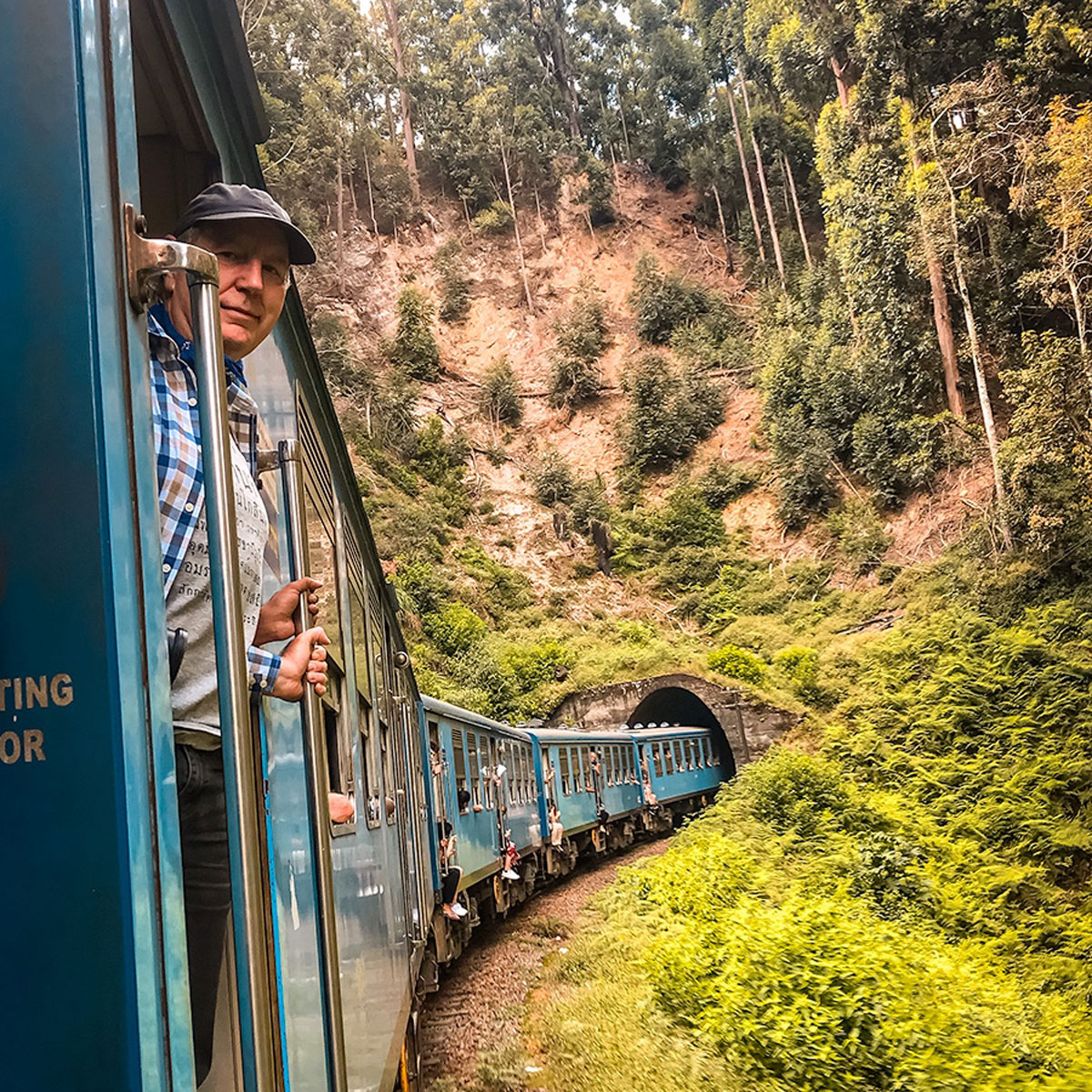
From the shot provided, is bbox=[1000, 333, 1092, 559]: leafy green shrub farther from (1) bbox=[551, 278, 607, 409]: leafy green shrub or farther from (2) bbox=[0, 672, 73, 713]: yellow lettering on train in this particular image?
(1) bbox=[551, 278, 607, 409]: leafy green shrub

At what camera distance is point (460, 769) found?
29.4ft

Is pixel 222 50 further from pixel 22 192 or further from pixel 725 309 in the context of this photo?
pixel 725 309

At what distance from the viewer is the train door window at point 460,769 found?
28.9 feet

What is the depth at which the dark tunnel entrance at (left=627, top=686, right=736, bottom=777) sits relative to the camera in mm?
26031

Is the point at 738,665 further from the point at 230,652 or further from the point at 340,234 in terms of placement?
the point at 230,652

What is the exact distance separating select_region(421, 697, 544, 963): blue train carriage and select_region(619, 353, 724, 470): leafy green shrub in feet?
88.4

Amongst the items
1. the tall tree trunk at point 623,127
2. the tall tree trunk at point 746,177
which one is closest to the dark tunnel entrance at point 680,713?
the tall tree trunk at point 746,177

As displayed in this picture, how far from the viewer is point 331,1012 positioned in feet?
5.35

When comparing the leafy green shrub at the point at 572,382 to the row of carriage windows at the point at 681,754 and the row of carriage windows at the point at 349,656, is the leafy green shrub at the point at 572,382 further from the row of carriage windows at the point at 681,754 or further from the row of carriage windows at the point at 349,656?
the row of carriage windows at the point at 349,656

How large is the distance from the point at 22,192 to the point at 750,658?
26.4 m

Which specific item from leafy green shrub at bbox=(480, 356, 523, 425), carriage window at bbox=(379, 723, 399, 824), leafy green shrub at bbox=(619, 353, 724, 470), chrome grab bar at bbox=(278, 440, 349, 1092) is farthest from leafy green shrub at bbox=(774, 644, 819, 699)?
chrome grab bar at bbox=(278, 440, 349, 1092)

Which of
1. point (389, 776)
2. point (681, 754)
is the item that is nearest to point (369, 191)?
point (681, 754)

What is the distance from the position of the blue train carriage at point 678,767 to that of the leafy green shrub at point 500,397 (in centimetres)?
1843

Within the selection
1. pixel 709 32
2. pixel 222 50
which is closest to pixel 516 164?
pixel 709 32
